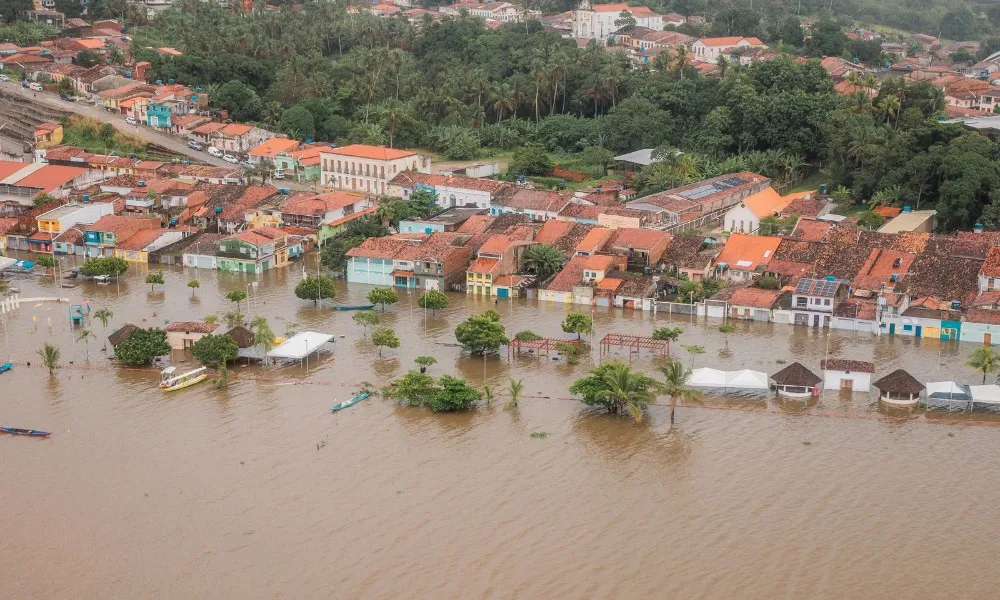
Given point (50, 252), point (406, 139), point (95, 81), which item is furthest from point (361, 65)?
point (50, 252)

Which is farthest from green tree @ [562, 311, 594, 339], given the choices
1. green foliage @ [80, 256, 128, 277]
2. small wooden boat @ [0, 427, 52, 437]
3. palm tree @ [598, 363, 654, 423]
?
green foliage @ [80, 256, 128, 277]

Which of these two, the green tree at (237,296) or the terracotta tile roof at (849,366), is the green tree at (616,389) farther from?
the green tree at (237,296)

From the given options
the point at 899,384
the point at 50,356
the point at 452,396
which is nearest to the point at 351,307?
the point at 50,356

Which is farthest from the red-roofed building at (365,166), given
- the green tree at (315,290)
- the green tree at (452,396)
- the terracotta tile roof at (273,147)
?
the green tree at (452,396)

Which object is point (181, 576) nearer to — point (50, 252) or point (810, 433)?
point (810, 433)

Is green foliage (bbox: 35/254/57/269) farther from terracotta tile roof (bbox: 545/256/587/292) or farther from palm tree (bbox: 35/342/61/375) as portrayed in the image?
terracotta tile roof (bbox: 545/256/587/292)

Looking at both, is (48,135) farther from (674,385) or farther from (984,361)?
(984,361)
